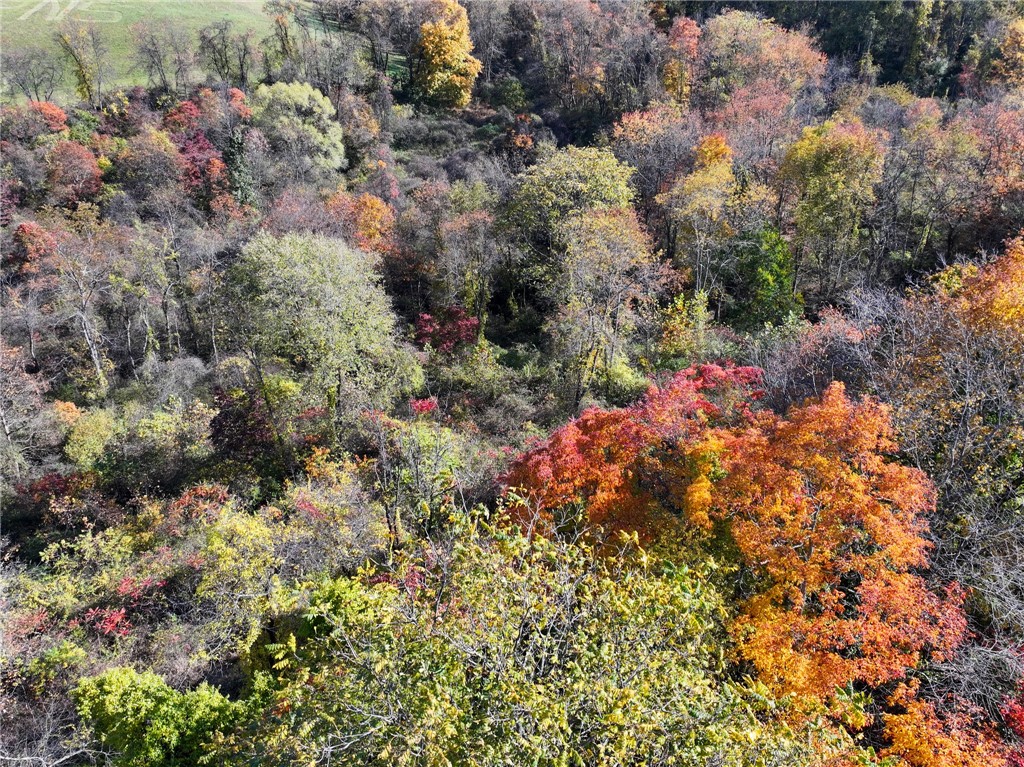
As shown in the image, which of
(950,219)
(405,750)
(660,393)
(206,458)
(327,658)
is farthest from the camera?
(950,219)

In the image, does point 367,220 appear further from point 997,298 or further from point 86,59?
point 86,59

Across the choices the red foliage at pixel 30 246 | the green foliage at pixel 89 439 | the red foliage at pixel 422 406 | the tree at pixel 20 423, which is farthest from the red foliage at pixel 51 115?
the red foliage at pixel 422 406

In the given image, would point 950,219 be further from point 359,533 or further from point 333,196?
point 333,196

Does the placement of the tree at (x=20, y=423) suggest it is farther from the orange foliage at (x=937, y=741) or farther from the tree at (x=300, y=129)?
the orange foliage at (x=937, y=741)

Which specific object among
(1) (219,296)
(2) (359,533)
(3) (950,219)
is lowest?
(2) (359,533)

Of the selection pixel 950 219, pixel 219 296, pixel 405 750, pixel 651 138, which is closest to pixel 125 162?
pixel 219 296

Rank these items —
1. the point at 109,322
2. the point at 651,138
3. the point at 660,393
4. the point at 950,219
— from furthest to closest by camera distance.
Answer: the point at 651,138 → the point at 109,322 → the point at 950,219 → the point at 660,393
